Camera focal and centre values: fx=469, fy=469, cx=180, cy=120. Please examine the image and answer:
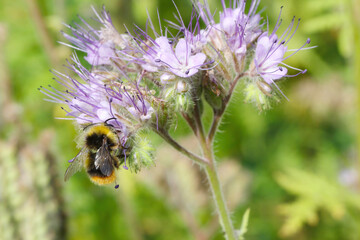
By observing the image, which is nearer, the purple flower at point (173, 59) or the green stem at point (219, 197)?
the purple flower at point (173, 59)

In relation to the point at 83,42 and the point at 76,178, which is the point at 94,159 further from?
the point at 76,178

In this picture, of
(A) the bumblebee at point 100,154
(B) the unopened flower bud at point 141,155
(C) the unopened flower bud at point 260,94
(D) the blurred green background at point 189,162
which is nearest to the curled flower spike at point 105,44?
(A) the bumblebee at point 100,154

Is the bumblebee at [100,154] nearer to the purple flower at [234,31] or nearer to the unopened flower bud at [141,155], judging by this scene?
the unopened flower bud at [141,155]

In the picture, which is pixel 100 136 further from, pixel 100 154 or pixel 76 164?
pixel 76 164

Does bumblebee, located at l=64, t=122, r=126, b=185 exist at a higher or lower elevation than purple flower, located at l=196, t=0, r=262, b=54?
lower

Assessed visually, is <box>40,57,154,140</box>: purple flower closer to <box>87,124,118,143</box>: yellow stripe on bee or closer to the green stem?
<box>87,124,118,143</box>: yellow stripe on bee

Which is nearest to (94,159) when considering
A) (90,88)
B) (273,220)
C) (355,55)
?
(90,88)

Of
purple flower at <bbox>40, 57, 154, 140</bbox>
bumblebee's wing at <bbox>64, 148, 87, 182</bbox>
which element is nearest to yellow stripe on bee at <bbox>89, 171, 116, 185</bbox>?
bumblebee's wing at <bbox>64, 148, 87, 182</bbox>
